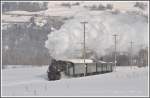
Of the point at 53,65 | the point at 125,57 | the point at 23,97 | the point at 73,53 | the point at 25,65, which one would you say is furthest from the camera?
the point at 25,65

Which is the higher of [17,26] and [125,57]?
[17,26]

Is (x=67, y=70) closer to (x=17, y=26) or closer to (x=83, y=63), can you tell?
(x=83, y=63)

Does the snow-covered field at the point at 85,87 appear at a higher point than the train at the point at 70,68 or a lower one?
higher

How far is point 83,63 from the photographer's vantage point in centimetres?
5291

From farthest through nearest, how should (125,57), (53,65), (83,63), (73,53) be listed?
(125,57), (73,53), (83,63), (53,65)

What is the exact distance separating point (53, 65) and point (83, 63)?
7042mm

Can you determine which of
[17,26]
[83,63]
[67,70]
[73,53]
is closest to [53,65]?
[67,70]

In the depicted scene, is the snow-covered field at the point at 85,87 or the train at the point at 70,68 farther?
the train at the point at 70,68

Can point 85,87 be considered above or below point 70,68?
above

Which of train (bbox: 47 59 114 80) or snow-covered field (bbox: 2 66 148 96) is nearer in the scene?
snow-covered field (bbox: 2 66 148 96)

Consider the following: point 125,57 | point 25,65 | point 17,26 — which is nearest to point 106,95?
point 125,57

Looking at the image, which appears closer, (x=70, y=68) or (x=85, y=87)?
(x=85, y=87)

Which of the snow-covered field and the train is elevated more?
the snow-covered field

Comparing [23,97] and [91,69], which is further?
[91,69]
